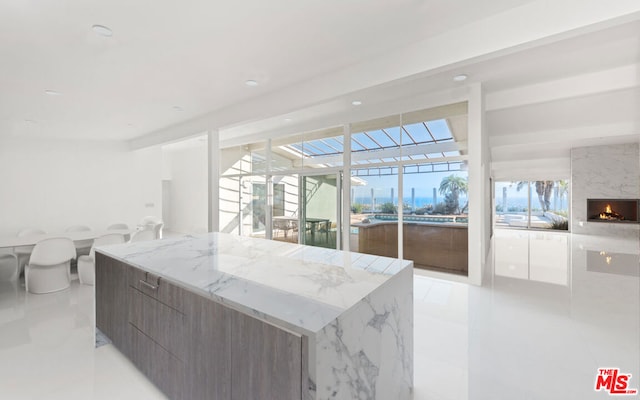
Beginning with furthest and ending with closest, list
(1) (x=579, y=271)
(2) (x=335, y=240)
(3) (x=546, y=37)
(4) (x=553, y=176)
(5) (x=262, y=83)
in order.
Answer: (4) (x=553, y=176) → (2) (x=335, y=240) → (1) (x=579, y=271) → (5) (x=262, y=83) → (3) (x=546, y=37)

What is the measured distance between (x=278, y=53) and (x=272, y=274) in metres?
2.60

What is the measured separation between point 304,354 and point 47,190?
28.5ft

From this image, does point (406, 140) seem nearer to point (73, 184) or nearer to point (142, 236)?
point (142, 236)

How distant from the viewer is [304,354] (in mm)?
986

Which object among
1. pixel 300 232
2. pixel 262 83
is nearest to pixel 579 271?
pixel 300 232

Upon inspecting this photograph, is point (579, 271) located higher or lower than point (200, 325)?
lower

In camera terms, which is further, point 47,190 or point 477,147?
point 47,190

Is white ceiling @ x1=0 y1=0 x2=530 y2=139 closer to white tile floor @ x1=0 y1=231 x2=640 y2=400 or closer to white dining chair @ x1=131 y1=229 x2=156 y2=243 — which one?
white dining chair @ x1=131 y1=229 x2=156 y2=243

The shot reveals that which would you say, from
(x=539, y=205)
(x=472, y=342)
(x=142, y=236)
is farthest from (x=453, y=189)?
(x=539, y=205)

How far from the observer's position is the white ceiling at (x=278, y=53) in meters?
2.38

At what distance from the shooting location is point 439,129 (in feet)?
14.8

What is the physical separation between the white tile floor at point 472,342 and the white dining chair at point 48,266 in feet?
0.50

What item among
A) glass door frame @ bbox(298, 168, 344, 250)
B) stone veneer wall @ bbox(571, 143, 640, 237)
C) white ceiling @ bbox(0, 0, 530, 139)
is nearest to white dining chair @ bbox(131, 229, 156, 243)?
white ceiling @ bbox(0, 0, 530, 139)

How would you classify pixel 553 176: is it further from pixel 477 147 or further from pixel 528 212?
pixel 477 147
